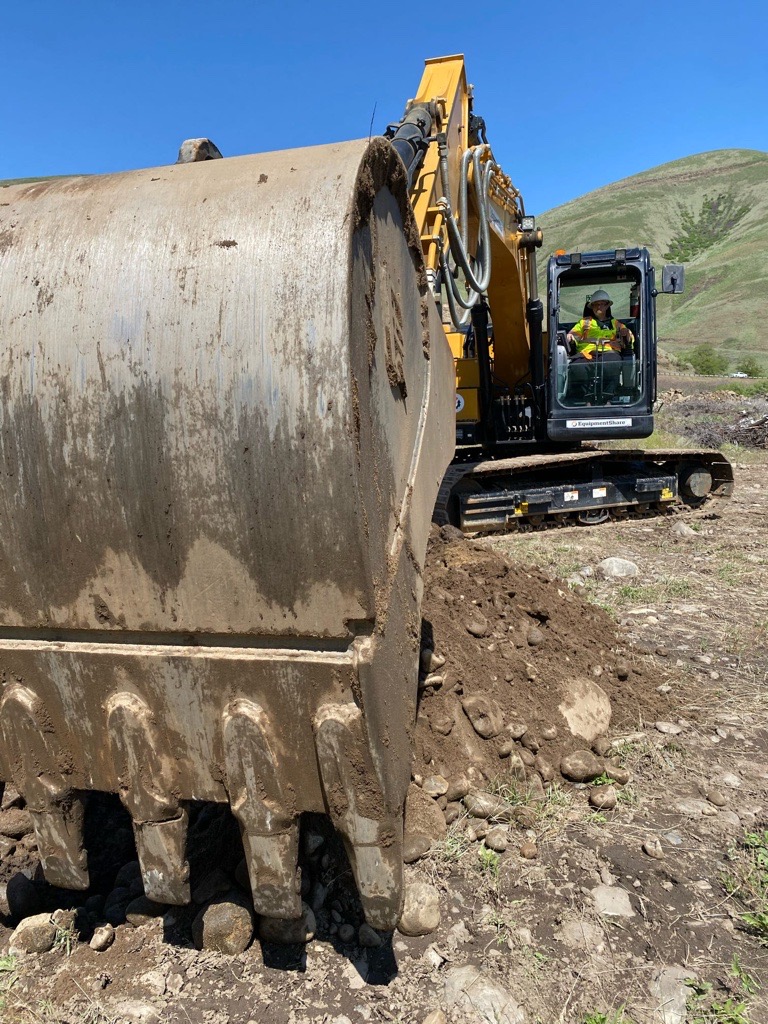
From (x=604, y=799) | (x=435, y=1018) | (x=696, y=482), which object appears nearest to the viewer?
(x=435, y=1018)

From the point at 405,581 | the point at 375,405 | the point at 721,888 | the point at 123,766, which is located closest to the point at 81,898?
the point at 123,766

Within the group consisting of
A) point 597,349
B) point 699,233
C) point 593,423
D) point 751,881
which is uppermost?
point 699,233

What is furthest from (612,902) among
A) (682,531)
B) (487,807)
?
(682,531)

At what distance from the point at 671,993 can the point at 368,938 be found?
88cm

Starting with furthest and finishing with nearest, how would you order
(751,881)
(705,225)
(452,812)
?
(705,225) → (452,812) → (751,881)

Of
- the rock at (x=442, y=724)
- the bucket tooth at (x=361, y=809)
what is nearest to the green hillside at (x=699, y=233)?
the rock at (x=442, y=724)

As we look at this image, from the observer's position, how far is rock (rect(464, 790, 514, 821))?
2754mm

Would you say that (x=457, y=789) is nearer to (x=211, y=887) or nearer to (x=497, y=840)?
(x=497, y=840)

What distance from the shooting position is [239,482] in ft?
4.91

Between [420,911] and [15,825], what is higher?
[15,825]

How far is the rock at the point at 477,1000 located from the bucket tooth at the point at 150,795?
32.2 inches

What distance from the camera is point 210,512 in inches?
60.3

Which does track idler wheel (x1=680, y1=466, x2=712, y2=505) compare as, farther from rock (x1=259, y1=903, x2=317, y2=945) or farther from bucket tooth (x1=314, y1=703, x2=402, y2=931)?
bucket tooth (x1=314, y1=703, x2=402, y2=931)

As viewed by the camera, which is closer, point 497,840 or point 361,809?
point 361,809
